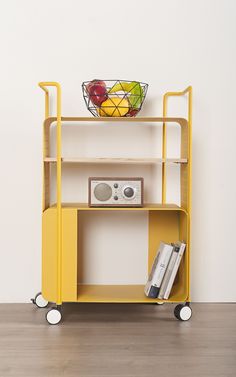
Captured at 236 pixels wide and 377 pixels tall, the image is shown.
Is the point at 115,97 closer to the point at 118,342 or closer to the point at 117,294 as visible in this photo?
the point at 117,294

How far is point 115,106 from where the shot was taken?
2279 mm

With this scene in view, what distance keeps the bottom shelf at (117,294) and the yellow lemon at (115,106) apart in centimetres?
77

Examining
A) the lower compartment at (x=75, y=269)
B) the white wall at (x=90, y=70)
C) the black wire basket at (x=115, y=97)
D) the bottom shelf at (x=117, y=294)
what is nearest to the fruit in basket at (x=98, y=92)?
the black wire basket at (x=115, y=97)

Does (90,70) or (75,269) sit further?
(90,70)

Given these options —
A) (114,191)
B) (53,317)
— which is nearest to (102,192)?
(114,191)

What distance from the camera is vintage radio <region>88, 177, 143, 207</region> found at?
2273 millimetres

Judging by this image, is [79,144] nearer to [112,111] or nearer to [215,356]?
[112,111]

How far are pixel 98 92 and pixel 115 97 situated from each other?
0.07 metres

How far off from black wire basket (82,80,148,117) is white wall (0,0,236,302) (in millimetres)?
285

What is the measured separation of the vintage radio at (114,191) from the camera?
2.27m

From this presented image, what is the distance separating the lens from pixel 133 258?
104 inches

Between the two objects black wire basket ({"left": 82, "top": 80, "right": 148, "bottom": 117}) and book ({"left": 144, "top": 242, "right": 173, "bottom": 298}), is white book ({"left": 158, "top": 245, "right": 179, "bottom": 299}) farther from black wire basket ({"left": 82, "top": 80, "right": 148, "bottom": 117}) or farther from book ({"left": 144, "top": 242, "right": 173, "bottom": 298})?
black wire basket ({"left": 82, "top": 80, "right": 148, "bottom": 117})

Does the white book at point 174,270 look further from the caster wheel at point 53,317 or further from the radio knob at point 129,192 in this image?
the caster wheel at point 53,317

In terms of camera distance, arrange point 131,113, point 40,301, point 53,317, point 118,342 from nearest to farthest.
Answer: point 118,342, point 53,317, point 131,113, point 40,301
